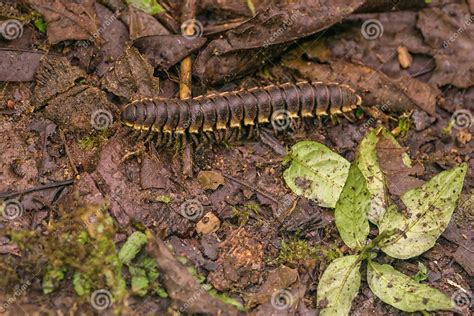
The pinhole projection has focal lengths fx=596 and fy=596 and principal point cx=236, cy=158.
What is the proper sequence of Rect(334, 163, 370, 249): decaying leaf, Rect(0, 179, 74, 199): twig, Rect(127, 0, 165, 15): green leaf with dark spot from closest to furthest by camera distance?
Rect(0, 179, 74, 199): twig
Rect(334, 163, 370, 249): decaying leaf
Rect(127, 0, 165, 15): green leaf with dark spot

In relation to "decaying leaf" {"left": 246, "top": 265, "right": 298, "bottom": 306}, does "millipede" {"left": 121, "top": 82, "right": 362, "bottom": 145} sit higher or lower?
higher

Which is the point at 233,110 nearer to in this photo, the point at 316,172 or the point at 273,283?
the point at 316,172

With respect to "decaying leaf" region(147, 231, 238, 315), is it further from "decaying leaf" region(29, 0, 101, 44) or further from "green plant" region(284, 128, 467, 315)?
"decaying leaf" region(29, 0, 101, 44)

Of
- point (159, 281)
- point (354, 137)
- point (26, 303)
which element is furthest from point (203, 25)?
point (26, 303)

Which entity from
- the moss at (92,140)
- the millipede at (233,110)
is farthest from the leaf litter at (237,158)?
the millipede at (233,110)

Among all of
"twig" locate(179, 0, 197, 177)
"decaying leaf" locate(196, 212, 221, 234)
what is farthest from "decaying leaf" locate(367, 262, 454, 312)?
"twig" locate(179, 0, 197, 177)

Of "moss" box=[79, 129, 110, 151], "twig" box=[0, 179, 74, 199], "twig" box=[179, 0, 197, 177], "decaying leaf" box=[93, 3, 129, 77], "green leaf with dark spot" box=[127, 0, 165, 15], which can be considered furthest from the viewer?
"green leaf with dark spot" box=[127, 0, 165, 15]

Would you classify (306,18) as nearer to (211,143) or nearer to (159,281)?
(211,143)
